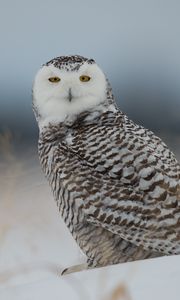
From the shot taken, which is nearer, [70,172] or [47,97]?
[70,172]

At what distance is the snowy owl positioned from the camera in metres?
2.48

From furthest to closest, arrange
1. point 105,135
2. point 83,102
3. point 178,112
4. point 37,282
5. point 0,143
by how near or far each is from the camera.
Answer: point 83,102
point 105,135
point 178,112
point 37,282
point 0,143

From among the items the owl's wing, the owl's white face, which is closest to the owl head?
the owl's white face

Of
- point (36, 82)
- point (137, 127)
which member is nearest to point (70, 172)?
point (137, 127)

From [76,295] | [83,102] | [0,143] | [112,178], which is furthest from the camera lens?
[83,102]

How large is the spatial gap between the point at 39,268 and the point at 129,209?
50.9 inches

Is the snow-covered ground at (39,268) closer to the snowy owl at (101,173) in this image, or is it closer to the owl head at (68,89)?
the snowy owl at (101,173)

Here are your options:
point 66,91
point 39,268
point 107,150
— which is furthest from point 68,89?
point 39,268

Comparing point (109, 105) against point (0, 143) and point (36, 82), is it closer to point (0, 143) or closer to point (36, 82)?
point (36, 82)

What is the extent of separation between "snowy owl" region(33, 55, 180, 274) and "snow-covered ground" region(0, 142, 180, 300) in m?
0.95

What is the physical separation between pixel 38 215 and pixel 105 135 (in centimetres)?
150

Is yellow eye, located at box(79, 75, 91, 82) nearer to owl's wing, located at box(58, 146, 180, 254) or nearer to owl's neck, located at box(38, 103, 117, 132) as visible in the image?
owl's neck, located at box(38, 103, 117, 132)

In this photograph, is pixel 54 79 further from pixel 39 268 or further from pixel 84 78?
pixel 39 268

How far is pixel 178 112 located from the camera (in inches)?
78.2
